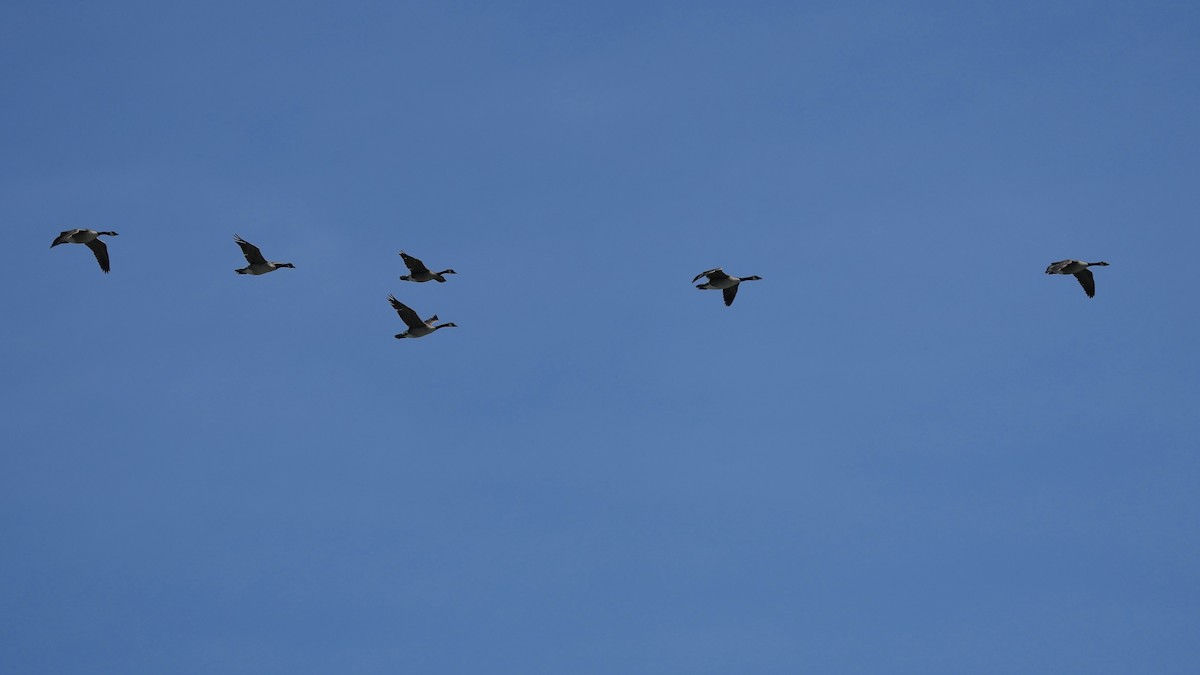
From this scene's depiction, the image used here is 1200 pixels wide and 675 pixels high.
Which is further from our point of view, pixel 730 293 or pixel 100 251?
pixel 730 293

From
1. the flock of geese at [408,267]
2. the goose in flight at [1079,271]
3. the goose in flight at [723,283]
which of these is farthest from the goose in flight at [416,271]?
the goose in flight at [1079,271]

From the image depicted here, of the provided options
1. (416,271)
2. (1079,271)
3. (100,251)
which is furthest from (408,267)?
(1079,271)

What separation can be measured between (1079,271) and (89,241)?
2808cm

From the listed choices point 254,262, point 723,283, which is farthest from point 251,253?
point 723,283

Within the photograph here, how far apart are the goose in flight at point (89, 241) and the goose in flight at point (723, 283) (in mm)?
17234

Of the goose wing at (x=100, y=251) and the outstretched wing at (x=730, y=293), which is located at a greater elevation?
the outstretched wing at (x=730, y=293)

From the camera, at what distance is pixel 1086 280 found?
5003 cm

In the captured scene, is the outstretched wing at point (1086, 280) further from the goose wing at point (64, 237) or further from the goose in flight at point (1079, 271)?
the goose wing at point (64, 237)

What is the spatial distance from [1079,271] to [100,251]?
27858 millimetres

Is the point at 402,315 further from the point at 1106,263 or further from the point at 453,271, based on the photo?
the point at 1106,263

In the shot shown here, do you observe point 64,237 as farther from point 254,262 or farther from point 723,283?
point 723,283

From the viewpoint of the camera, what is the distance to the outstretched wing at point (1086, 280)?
49719 mm

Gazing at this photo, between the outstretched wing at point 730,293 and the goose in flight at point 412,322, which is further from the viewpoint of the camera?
the outstretched wing at point 730,293

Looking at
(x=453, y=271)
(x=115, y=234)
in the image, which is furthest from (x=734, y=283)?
(x=115, y=234)
